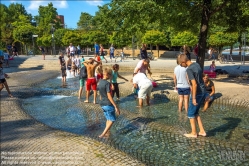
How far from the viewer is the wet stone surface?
515 cm

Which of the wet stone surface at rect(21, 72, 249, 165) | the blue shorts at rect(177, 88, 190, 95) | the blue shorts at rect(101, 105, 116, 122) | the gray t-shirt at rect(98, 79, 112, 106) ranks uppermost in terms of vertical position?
the gray t-shirt at rect(98, 79, 112, 106)

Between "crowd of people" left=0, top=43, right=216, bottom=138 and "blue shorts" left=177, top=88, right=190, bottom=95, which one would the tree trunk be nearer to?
"crowd of people" left=0, top=43, right=216, bottom=138

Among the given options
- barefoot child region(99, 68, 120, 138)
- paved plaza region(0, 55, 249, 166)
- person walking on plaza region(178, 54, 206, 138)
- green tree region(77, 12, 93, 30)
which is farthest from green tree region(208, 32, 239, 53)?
green tree region(77, 12, 93, 30)

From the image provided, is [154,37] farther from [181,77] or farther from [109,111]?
[109,111]

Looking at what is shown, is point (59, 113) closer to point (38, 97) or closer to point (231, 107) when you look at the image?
point (38, 97)

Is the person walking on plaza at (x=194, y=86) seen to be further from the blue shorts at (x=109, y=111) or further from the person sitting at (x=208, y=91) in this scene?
the person sitting at (x=208, y=91)

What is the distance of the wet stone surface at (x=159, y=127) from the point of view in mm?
5148

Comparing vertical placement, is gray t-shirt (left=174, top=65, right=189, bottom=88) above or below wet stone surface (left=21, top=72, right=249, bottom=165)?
above

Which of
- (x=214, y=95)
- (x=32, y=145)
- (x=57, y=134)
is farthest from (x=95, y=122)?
(x=214, y=95)

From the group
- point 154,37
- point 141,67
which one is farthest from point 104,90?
point 154,37

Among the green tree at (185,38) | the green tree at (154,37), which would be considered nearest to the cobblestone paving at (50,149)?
the green tree at (185,38)

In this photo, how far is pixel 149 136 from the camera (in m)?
6.29

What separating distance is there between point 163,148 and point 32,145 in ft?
9.24

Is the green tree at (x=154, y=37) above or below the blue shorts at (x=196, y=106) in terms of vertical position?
above
